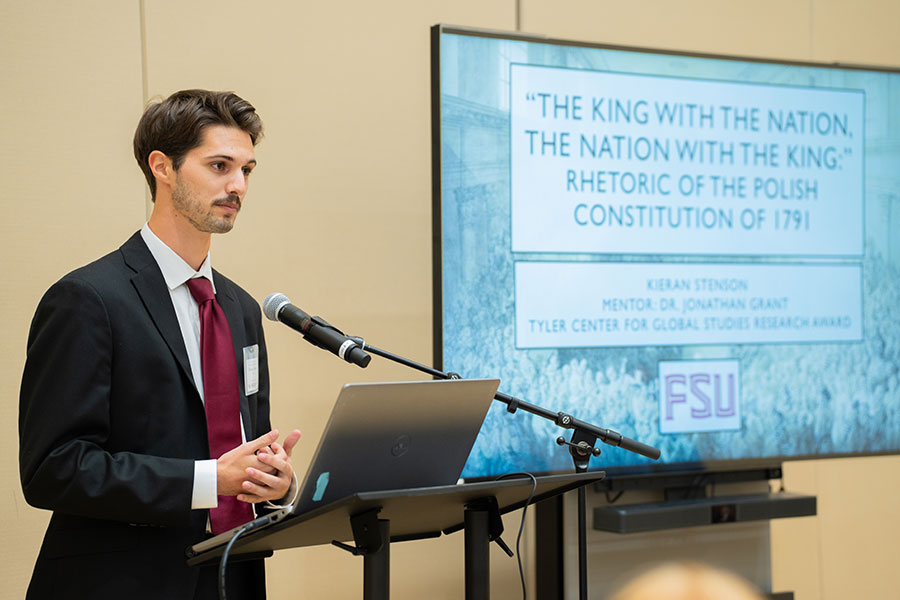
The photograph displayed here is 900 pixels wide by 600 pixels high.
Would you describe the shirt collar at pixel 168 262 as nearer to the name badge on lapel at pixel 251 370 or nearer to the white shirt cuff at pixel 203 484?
the name badge on lapel at pixel 251 370

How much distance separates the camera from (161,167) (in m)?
2.12

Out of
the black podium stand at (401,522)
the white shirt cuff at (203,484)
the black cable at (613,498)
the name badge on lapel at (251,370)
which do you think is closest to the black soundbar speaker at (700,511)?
the black cable at (613,498)

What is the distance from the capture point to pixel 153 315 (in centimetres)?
200

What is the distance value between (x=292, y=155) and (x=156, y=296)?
4.51ft

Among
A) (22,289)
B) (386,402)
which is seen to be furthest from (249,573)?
(22,289)

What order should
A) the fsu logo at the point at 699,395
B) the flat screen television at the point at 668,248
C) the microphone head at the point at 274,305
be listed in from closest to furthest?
the microphone head at the point at 274,305 → the flat screen television at the point at 668,248 → the fsu logo at the point at 699,395

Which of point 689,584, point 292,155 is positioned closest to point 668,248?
point 689,584

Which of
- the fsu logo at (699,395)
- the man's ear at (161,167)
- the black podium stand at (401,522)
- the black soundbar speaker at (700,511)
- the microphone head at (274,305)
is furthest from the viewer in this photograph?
the fsu logo at (699,395)

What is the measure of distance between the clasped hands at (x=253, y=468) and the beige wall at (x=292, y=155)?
1.39m

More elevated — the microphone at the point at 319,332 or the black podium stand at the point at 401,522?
the microphone at the point at 319,332

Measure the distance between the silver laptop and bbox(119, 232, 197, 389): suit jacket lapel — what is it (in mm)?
478

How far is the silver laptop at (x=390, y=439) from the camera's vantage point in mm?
1582

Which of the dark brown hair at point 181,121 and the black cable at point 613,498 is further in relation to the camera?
the black cable at point 613,498

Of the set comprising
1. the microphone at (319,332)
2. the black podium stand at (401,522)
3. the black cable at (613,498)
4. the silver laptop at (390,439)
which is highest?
the microphone at (319,332)
